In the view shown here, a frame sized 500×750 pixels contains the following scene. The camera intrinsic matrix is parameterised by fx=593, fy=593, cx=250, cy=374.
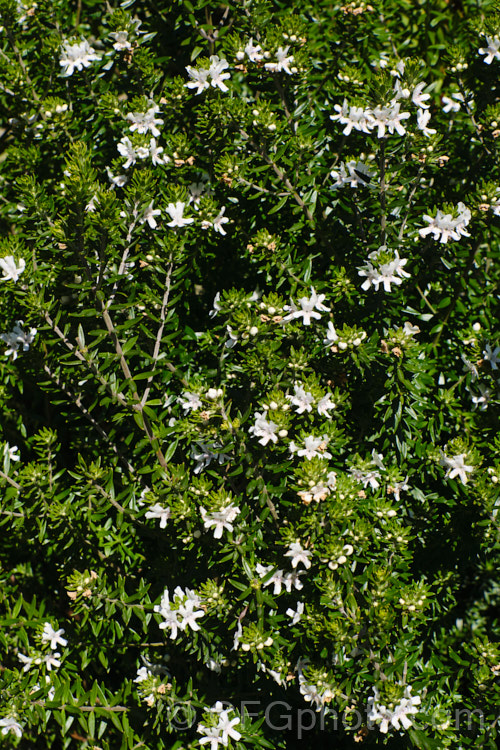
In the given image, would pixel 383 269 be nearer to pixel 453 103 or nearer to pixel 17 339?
pixel 453 103

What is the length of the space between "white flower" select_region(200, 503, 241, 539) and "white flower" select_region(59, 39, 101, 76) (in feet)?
8.98

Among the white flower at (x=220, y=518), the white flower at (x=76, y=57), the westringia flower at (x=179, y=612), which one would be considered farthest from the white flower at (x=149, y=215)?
the westringia flower at (x=179, y=612)

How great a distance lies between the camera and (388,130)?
288cm

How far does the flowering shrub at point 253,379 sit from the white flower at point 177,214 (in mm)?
46

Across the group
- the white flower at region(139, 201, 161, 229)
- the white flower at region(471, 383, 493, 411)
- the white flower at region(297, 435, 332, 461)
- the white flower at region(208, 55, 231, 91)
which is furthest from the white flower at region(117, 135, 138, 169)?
the white flower at region(471, 383, 493, 411)

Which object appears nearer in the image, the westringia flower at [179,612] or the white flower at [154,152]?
the westringia flower at [179,612]

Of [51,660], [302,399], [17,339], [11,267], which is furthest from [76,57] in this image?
[51,660]

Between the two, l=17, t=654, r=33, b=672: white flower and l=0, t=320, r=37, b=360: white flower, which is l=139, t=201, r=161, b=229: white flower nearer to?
l=0, t=320, r=37, b=360: white flower

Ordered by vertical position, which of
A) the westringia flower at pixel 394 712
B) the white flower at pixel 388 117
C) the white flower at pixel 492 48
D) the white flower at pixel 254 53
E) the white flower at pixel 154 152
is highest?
the white flower at pixel 492 48

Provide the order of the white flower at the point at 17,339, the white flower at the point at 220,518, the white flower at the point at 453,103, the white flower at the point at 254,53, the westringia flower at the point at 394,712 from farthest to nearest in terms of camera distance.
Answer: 1. the white flower at the point at 453,103
2. the white flower at the point at 17,339
3. the white flower at the point at 254,53
4. the white flower at the point at 220,518
5. the westringia flower at the point at 394,712

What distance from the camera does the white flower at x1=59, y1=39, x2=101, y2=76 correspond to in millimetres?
3576

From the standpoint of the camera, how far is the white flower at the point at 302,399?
9.11 ft

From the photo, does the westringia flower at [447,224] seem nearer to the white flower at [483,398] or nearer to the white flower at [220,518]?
the white flower at [483,398]

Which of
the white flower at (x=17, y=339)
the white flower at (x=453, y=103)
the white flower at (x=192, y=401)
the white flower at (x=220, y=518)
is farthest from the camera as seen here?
the white flower at (x=453, y=103)
